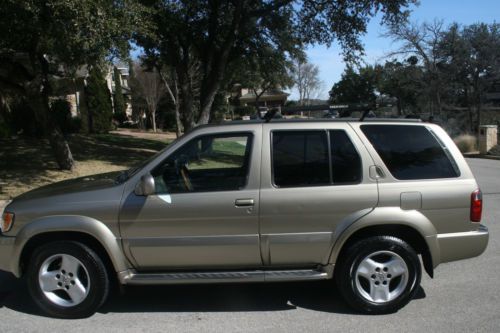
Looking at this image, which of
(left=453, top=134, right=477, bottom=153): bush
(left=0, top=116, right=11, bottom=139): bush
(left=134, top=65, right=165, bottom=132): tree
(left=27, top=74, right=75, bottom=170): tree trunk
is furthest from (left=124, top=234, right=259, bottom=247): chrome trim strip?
(left=134, top=65, right=165, bottom=132): tree

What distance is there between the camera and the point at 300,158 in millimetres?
4477

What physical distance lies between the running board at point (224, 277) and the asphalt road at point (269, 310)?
1.18 feet

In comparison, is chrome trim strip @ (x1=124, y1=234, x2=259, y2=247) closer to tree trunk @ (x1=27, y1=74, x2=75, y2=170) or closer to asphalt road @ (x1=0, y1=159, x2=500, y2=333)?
asphalt road @ (x1=0, y1=159, x2=500, y2=333)

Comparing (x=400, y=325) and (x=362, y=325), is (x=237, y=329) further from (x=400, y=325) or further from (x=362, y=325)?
(x=400, y=325)

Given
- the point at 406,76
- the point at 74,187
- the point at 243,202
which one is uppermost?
the point at 406,76

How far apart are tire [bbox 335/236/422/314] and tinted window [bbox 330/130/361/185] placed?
0.57 m

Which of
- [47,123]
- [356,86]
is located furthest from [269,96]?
[47,123]

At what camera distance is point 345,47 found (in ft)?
62.8

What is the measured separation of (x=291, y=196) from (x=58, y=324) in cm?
232

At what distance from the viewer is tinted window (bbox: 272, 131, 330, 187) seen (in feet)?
14.5

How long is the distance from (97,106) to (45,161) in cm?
1473

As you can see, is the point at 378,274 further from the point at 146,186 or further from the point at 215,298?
the point at 146,186

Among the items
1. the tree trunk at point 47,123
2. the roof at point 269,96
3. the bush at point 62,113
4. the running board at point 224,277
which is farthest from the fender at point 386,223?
the roof at point 269,96

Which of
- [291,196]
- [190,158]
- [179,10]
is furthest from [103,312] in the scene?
[179,10]
